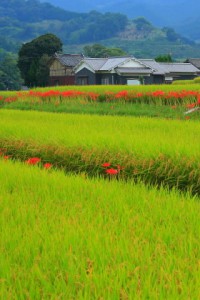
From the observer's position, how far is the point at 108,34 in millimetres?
150750

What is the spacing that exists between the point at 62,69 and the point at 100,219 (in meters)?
40.8

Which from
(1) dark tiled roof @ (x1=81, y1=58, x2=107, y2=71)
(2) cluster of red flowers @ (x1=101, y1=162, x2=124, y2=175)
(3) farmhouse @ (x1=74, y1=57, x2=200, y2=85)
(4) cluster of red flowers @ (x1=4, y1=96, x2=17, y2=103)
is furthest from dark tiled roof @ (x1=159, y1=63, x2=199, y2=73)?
(2) cluster of red flowers @ (x1=101, y1=162, x2=124, y2=175)

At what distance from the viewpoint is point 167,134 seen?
6379 millimetres

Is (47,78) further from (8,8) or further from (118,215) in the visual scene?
(8,8)

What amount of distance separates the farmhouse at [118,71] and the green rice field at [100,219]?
32.9 metres

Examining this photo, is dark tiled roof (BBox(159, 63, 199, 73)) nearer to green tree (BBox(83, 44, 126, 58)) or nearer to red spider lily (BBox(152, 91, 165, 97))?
green tree (BBox(83, 44, 126, 58))

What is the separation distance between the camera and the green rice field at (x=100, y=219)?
2.02 metres

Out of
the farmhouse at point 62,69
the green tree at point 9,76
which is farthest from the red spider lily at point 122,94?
the green tree at point 9,76

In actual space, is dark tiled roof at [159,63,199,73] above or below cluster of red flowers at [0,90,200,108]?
above

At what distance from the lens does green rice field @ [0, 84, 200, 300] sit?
6.61ft

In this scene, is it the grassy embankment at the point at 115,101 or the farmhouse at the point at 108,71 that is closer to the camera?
the grassy embankment at the point at 115,101

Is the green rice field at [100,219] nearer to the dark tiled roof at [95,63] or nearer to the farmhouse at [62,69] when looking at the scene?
the dark tiled roof at [95,63]

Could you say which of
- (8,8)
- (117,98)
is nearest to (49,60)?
(117,98)

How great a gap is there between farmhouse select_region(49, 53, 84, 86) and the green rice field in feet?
120
